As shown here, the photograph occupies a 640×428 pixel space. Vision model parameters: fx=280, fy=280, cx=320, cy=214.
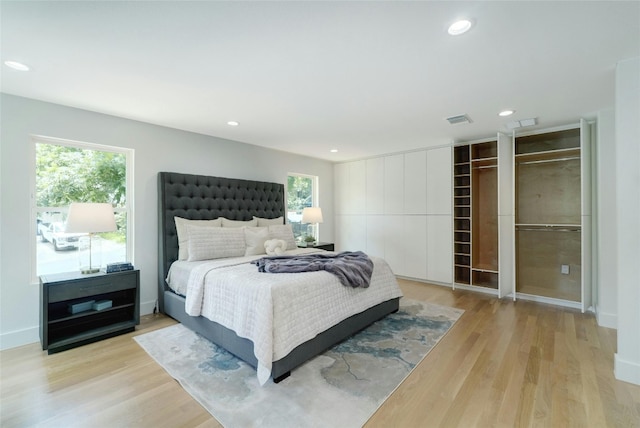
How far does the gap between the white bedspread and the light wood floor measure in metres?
0.53

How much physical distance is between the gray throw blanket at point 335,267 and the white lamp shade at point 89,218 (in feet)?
4.87

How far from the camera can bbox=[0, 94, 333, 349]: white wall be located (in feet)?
8.44

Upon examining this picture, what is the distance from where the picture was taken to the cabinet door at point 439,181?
180 inches

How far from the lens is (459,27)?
65.2 inches

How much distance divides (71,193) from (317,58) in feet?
9.72

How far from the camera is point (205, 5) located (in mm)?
1473

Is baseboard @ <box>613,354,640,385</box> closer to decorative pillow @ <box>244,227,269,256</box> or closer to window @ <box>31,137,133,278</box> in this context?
decorative pillow @ <box>244,227,269,256</box>

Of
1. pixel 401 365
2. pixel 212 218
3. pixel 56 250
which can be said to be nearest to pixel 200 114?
pixel 212 218

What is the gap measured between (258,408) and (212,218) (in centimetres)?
263

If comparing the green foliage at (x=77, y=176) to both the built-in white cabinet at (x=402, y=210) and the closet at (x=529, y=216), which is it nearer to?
the built-in white cabinet at (x=402, y=210)

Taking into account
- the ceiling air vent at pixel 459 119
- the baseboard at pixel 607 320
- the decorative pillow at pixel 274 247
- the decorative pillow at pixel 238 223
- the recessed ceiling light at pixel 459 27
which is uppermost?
the ceiling air vent at pixel 459 119

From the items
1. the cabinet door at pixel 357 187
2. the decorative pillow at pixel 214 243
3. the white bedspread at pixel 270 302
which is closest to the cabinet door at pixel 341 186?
the cabinet door at pixel 357 187

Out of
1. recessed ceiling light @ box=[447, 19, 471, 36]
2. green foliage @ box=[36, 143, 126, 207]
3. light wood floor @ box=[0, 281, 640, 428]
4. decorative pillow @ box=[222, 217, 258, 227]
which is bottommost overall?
light wood floor @ box=[0, 281, 640, 428]

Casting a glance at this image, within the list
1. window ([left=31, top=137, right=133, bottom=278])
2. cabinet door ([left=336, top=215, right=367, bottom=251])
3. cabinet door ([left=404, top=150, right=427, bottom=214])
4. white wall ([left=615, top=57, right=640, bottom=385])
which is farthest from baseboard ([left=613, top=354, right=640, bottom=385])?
window ([left=31, top=137, right=133, bottom=278])
